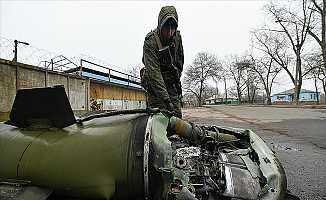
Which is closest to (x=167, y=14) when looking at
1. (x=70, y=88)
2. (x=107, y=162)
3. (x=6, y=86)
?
(x=107, y=162)

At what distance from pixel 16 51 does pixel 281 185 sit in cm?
891

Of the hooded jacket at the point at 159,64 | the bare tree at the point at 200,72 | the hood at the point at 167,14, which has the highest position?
the bare tree at the point at 200,72

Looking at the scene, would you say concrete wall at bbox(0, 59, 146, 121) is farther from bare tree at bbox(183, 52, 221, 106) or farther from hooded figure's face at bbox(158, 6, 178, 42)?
bare tree at bbox(183, 52, 221, 106)

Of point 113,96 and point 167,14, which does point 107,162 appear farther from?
point 113,96

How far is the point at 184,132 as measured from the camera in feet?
9.84

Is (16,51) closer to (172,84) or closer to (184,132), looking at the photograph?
(172,84)

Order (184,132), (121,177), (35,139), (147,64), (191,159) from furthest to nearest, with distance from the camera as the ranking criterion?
(147,64) < (184,132) < (191,159) < (35,139) < (121,177)

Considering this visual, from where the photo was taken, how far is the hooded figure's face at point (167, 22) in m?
3.37

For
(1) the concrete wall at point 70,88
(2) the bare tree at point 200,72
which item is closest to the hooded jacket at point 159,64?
(1) the concrete wall at point 70,88

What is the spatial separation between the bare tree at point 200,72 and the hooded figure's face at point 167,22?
169ft

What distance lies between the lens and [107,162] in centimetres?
222

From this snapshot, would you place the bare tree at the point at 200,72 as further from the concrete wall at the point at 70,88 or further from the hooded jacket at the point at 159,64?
the hooded jacket at the point at 159,64

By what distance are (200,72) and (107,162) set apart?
54.4 metres

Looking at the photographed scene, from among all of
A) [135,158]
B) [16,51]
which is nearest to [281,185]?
[135,158]
